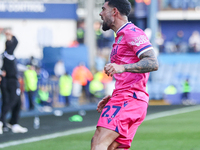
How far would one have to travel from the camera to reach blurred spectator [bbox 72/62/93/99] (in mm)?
19359

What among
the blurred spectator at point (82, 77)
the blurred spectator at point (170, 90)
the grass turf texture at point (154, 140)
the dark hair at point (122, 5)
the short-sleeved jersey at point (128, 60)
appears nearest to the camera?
the short-sleeved jersey at point (128, 60)

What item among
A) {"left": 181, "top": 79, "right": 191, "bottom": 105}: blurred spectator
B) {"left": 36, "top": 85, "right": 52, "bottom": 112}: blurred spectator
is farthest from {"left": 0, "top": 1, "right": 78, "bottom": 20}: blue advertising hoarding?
{"left": 36, "top": 85, "right": 52, "bottom": 112}: blurred spectator

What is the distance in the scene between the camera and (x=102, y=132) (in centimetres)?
438

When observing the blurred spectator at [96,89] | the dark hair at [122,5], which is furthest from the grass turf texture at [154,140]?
the blurred spectator at [96,89]

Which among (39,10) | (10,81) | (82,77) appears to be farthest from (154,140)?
(39,10)

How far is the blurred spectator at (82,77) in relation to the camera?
1936cm

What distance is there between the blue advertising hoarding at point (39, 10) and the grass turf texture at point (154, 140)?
546 inches

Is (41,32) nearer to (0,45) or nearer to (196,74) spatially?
(0,45)

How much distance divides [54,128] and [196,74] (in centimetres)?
1421

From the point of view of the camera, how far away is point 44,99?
16.5m

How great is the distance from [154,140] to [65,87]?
9342 mm

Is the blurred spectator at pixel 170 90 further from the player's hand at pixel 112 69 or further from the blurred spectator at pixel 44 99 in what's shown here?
the player's hand at pixel 112 69

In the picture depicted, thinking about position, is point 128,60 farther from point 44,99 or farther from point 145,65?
point 44,99

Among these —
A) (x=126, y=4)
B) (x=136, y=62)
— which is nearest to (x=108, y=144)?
(x=136, y=62)
